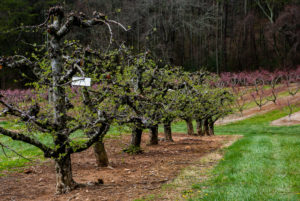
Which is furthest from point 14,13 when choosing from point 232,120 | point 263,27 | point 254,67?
point 263,27

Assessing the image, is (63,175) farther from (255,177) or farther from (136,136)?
(136,136)

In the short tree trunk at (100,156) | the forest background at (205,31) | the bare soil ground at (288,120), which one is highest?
the forest background at (205,31)

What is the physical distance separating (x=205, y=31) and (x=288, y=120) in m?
33.3

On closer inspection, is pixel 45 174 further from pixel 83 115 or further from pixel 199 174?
pixel 199 174

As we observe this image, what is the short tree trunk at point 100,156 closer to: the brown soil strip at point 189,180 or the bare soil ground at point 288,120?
the brown soil strip at point 189,180

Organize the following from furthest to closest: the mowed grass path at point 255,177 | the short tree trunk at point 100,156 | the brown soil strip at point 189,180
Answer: the short tree trunk at point 100,156 < the brown soil strip at point 189,180 < the mowed grass path at point 255,177

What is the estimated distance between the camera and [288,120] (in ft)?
95.7

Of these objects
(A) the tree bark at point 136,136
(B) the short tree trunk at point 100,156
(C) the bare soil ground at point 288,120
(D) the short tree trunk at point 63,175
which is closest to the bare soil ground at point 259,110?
(C) the bare soil ground at point 288,120

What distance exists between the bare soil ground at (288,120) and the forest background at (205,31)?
1523 cm

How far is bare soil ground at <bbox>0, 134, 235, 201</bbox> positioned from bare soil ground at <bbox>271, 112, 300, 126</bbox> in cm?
1952

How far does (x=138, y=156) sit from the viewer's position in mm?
10516

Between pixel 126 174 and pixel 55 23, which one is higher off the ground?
pixel 55 23

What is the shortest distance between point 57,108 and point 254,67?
53116 mm

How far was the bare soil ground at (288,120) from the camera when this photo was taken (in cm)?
2823
